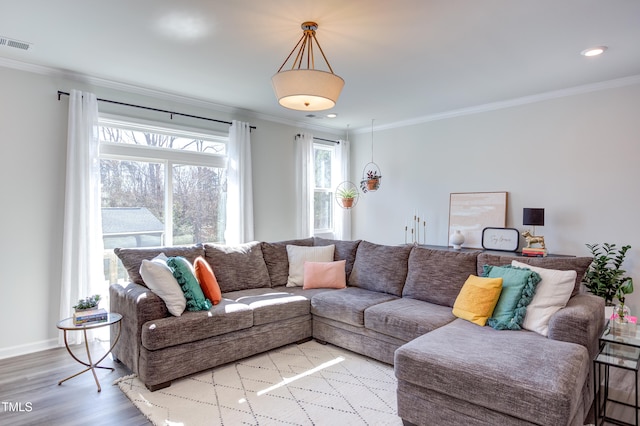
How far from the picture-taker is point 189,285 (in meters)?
3.02

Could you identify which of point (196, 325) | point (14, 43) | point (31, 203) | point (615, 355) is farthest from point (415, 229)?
point (14, 43)

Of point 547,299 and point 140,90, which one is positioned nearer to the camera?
point 547,299

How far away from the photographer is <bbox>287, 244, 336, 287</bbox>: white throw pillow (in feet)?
13.7

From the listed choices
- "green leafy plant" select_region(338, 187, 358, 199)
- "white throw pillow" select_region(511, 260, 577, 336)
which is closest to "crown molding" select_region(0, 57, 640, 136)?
"green leafy plant" select_region(338, 187, 358, 199)

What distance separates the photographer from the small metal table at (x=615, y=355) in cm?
210

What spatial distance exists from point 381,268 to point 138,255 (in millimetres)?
2372

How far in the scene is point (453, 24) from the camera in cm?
265

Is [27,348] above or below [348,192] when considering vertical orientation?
below

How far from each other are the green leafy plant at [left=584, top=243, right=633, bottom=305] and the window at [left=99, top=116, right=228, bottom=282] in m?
4.34

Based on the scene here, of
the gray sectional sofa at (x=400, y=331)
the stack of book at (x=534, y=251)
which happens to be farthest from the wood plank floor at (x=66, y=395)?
the stack of book at (x=534, y=251)

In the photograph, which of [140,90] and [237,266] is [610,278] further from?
[140,90]

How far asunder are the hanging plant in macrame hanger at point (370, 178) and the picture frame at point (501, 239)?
1.79m

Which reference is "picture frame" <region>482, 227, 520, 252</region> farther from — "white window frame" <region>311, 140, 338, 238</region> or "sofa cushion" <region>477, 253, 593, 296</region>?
"white window frame" <region>311, 140, 338, 238</region>

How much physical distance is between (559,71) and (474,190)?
1776mm
